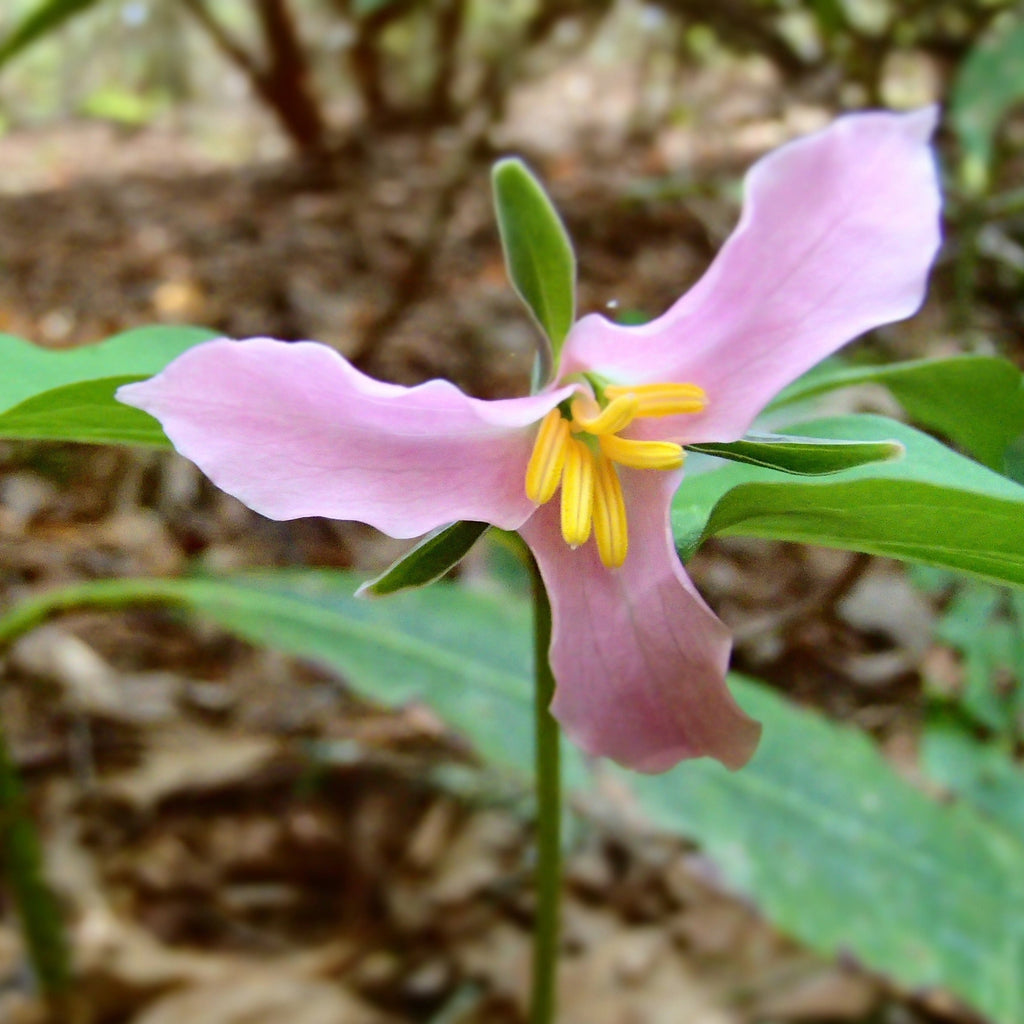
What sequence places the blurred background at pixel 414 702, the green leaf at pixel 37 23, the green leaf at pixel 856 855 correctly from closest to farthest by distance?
the green leaf at pixel 856 855 < the blurred background at pixel 414 702 < the green leaf at pixel 37 23

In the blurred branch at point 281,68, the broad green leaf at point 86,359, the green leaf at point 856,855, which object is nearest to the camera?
the broad green leaf at point 86,359

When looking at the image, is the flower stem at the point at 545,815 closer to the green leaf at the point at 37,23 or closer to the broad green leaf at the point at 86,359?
the broad green leaf at the point at 86,359

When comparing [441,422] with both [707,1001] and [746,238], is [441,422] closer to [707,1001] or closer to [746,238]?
[746,238]

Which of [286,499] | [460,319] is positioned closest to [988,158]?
[460,319]

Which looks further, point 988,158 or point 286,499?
point 988,158

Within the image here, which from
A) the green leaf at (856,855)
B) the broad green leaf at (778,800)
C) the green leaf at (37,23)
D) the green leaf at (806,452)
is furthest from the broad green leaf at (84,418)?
Answer: the green leaf at (37,23)

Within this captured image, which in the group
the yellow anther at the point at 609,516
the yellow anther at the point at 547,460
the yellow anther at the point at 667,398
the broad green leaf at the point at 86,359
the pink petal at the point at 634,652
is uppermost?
the broad green leaf at the point at 86,359

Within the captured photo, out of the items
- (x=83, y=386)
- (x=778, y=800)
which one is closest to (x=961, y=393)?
(x=83, y=386)

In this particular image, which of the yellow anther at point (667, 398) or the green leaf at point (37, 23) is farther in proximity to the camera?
the green leaf at point (37, 23)

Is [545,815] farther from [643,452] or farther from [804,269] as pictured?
[804,269]
